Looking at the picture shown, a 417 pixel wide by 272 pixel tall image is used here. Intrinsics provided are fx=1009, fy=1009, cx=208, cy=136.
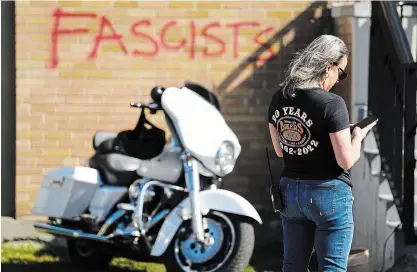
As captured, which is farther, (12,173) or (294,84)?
(12,173)

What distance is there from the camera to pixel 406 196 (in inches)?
303

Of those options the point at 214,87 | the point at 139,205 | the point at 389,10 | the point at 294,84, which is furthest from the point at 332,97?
the point at 214,87

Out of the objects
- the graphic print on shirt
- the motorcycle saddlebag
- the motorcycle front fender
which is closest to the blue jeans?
the graphic print on shirt

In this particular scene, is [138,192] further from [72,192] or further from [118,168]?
[72,192]

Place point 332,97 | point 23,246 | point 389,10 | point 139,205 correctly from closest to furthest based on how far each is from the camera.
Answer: point 332,97, point 139,205, point 389,10, point 23,246

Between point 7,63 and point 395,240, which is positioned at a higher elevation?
point 7,63

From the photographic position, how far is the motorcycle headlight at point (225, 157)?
746cm

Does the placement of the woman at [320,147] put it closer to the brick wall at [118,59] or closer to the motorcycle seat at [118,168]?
the motorcycle seat at [118,168]

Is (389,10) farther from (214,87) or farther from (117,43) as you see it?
(117,43)

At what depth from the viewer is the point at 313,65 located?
538 cm

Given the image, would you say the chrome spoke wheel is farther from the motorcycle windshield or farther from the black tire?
the black tire

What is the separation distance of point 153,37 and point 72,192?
199cm

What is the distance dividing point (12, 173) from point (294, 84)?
4688mm

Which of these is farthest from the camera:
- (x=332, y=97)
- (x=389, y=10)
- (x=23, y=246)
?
(x=23, y=246)
